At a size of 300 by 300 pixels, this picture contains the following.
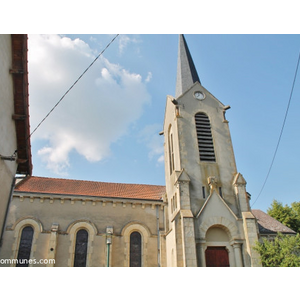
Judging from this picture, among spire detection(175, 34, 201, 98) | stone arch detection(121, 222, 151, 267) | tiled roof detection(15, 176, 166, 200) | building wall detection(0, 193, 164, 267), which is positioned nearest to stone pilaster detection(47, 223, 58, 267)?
building wall detection(0, 193, 164, 267)

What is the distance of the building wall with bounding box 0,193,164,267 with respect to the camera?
18.0 meters

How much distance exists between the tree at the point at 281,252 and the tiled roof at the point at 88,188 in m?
8.67

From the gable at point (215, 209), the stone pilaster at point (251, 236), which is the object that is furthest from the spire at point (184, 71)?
the stone pilaster at point (251, 236)

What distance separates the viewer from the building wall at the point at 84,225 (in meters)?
18.0

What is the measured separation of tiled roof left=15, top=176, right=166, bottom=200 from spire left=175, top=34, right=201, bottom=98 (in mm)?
8856

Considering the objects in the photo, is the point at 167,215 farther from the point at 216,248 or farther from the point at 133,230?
the point at 216,248

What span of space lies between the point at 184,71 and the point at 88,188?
13.5 m

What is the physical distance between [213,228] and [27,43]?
46.0 feet

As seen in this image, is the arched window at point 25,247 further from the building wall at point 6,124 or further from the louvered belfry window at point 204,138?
the louvered belfry window at point 204,138

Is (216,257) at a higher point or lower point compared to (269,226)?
lower

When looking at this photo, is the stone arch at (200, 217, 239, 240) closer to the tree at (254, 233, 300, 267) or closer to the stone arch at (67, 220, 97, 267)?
the tree at (254, 233, 300, 267)

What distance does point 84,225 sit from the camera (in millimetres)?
19094

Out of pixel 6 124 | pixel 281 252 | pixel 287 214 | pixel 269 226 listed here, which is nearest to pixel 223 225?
pixel 281 252

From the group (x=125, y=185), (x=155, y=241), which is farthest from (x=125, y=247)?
(x=125, y=185)
